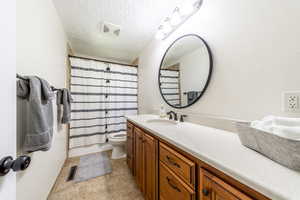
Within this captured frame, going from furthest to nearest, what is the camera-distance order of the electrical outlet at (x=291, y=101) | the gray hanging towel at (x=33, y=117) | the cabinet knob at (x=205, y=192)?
the gray hanging towel at (x=33, y=117), the electrical outlet at (x=291, y=101), the cabinet knob at (x=205, y=192)

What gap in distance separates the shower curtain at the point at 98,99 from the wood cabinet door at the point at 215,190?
86.9 inches

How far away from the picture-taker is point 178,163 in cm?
68

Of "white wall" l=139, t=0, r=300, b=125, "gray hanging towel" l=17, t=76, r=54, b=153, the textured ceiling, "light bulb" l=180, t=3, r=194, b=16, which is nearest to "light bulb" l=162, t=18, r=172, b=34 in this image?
the textured ceiling

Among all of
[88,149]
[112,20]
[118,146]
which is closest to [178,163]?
[118,146]

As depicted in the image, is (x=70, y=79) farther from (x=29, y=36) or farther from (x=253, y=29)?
(x=253, y=29)

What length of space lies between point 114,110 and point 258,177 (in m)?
2.40

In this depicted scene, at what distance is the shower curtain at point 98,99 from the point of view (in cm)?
216

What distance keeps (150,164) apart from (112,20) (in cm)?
193

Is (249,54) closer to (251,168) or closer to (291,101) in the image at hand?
(291,101)

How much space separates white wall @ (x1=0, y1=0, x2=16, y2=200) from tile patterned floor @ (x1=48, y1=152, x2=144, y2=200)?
1.09 metres

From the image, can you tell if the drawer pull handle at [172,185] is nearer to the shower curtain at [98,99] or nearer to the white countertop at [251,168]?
the white countertop at [251,168]

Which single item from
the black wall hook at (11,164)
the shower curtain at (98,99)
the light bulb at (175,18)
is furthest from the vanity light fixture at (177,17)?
the black wall hook at (11,164)

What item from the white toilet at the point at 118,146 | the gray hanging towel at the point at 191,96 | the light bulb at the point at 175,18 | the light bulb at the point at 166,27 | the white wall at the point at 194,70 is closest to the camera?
the white wall at the point at 194,70

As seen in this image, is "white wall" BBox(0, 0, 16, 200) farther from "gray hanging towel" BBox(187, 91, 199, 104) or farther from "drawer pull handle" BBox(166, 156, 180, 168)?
"gray hanging towel" BBox(187, 91, 199, 104)
